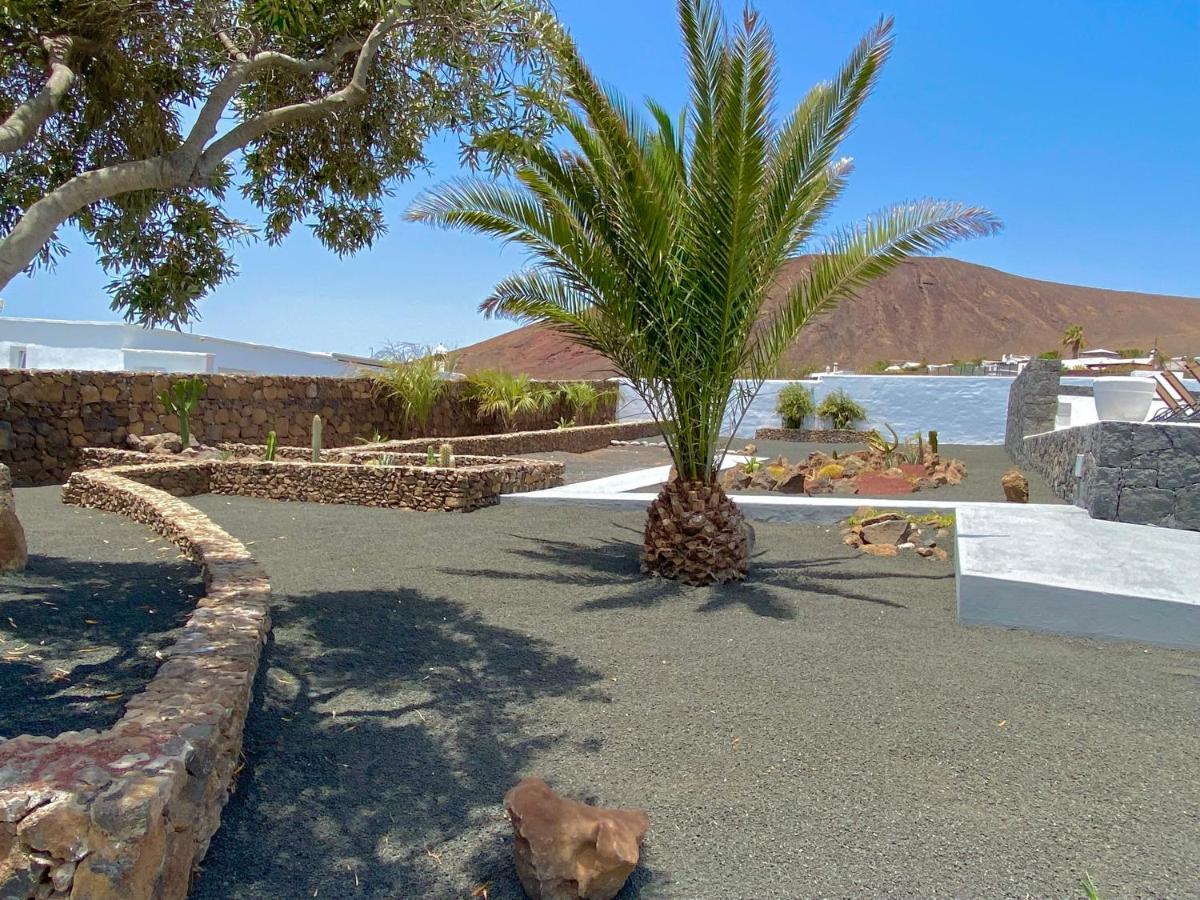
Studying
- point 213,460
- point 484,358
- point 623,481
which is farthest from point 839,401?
point 484,358

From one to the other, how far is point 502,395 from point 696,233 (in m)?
12.7

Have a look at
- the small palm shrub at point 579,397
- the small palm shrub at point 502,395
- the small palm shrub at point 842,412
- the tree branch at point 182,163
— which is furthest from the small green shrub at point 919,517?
the small palm shrub at point 842,412

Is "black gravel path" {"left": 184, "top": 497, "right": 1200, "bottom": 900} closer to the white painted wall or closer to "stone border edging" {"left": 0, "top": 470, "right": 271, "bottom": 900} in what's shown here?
"stone border edging" {"left": 0, "top": 470, "right": 271, "bottom": 900}

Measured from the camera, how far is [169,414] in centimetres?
1354

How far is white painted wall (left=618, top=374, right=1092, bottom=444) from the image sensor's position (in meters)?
21.6

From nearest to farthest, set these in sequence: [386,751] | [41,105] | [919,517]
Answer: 1. [386,751]
2. [41,105]
3. [919,517]

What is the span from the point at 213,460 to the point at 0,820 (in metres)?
9.85

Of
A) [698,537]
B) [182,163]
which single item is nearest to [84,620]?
[182,163]

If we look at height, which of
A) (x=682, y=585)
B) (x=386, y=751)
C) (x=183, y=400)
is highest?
(x=183, y=400)

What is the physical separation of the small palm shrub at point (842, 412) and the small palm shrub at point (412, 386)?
1032cm

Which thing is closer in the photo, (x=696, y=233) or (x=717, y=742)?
(x=717, y=742)

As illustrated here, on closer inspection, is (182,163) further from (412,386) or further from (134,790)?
(412,386)

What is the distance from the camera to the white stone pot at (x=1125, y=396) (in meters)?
10.7

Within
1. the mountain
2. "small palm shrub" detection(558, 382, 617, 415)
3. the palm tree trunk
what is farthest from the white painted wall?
the mountain
